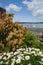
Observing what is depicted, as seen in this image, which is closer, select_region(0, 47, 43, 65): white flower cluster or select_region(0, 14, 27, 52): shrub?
select_region(0, 47, 43, 65): white flower cluster

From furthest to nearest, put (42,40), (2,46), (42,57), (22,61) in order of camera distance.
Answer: (42,40)
(2,46)
(42,57)
(22,61)

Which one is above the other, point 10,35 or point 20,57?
point 10,35

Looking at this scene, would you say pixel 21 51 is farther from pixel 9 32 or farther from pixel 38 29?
pixel 38 29

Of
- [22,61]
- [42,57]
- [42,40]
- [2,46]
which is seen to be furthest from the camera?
[42,40]

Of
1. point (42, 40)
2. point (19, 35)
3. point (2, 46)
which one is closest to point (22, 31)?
point (19, 35)

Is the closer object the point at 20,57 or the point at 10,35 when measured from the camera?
the point at 20,57

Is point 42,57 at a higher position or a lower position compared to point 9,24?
lower

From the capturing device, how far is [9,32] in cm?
730

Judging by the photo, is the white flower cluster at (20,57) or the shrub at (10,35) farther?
the shrub at (10,35)

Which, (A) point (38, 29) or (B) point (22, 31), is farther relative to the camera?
(A) point (38, 29)

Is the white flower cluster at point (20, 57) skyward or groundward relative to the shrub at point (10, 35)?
groundward

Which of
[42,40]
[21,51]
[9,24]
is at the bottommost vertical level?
[42,40]

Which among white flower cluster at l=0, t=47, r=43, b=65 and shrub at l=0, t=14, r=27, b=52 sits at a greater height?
shrub at l=0, t=14, r=27, b=52

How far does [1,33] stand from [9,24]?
0.38 meters
